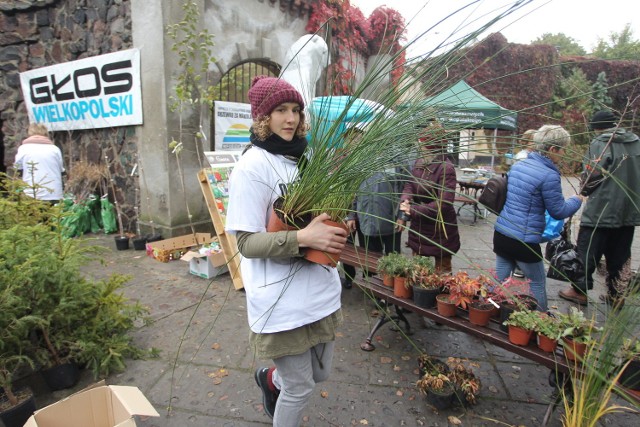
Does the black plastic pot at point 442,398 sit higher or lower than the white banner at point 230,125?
lower

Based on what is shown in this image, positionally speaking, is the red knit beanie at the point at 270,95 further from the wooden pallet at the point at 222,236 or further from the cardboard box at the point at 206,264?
the cardboard box at the point at 206,264

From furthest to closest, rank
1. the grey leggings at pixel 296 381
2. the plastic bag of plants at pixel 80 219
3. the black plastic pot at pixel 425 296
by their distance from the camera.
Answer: the plastic bag of plants at pixel 80 219 → the black plastic pot at pixel 425 296 → the grey leggings at pixel 296 381

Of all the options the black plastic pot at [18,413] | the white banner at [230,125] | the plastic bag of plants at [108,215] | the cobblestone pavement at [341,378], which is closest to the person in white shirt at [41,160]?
the plastic bag of plants at [108,215]

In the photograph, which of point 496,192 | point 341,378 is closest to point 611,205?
point 496,192

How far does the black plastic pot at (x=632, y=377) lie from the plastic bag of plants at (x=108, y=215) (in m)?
6.76

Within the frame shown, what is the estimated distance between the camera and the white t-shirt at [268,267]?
4.94ft

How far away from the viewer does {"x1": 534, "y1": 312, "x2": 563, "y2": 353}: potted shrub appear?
206cm

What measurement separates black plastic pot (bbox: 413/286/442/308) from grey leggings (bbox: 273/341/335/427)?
1.11 metres

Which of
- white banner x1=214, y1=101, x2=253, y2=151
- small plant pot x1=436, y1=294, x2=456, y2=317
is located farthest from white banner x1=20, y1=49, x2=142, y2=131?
small plant pot x1=436, y1=294, x2=456, y2=317

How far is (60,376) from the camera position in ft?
8.07

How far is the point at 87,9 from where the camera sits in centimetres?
606

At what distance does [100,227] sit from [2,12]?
15.4 feet

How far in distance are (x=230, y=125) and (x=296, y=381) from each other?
4908 mm

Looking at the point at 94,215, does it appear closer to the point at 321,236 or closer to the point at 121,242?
the point at 121,242
